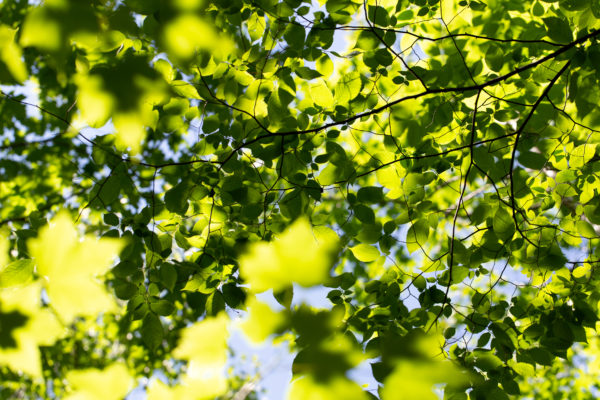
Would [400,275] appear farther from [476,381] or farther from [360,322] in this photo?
[476,381]

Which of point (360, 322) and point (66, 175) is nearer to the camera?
point (360, 322)

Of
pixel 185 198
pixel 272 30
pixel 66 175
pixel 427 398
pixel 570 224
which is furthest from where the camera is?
pixel 66 175

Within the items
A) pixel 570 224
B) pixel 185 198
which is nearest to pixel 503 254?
pixel 570 224

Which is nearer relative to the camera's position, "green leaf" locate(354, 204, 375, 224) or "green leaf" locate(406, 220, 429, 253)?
"green leaf" locate(354, 204, 375, 224)

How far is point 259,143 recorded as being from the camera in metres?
1.94

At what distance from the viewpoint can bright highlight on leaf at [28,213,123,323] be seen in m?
0.67

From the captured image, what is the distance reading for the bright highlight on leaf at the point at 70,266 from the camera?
668 millimetres

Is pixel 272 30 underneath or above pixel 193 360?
above

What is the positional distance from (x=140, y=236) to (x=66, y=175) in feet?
10.1

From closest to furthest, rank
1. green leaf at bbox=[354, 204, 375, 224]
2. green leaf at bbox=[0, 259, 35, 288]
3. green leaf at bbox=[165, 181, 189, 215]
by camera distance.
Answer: green leaf at bbox=[0, 259, 35, 288] < green leaf at bbox=[165, 181, 189, 215] < green leaf at bbox=[354, 204, 375, 224]

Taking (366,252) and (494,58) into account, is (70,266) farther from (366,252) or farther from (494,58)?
(494,58)

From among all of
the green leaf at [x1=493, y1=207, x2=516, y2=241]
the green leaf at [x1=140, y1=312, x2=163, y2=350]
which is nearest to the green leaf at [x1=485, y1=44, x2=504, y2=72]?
the green leaf at [x1=493, y1=207, x2=516, y2=241]

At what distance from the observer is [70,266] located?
26.6 inches

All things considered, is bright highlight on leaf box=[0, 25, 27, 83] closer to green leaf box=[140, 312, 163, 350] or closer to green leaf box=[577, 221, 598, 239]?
green leaf box=[140, 312, 163, 350]
